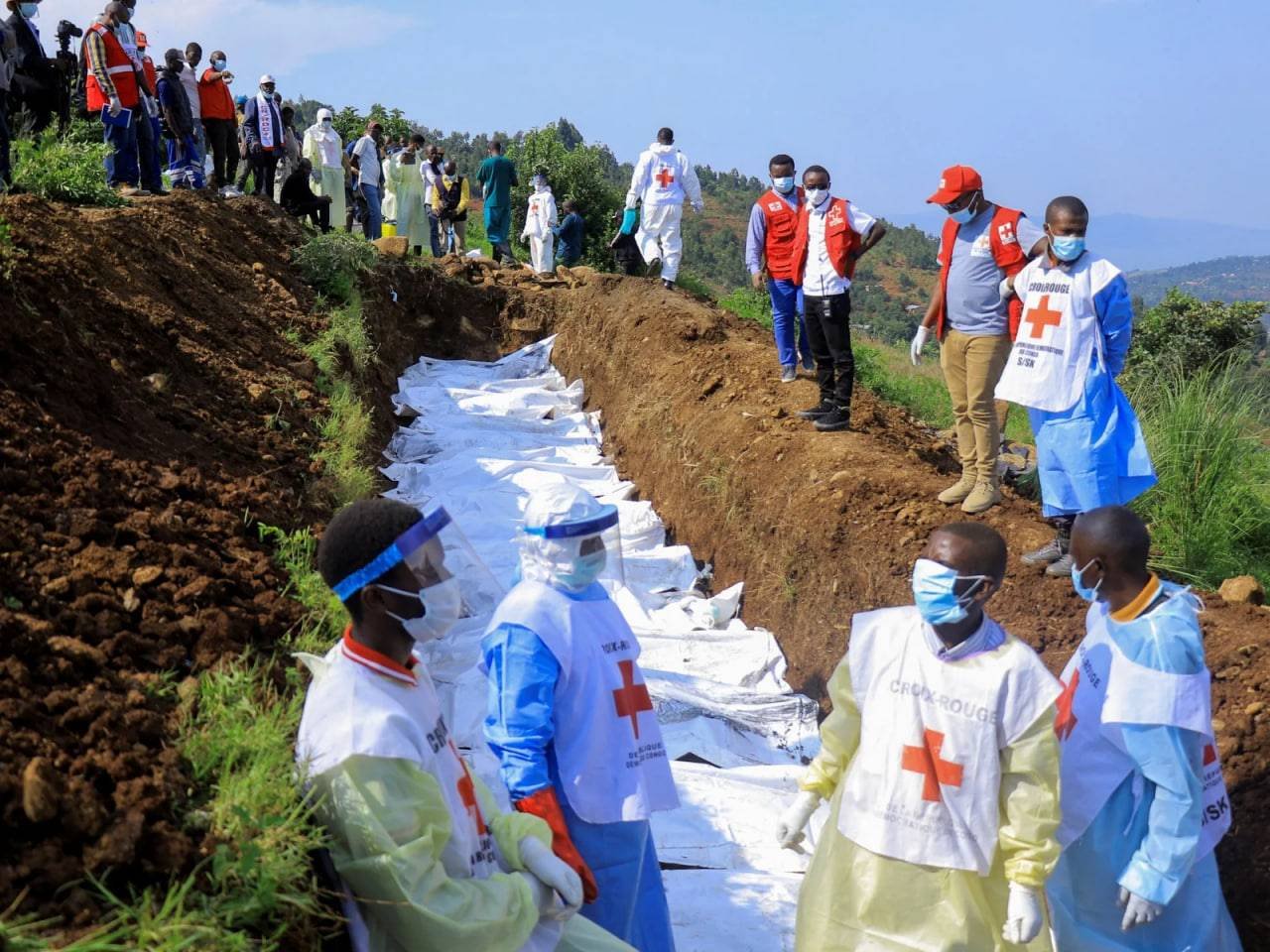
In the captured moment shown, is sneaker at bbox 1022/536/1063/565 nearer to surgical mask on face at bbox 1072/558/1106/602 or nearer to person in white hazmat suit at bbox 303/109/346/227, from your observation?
surgical mask on face at bbox 1072/558/1106/602

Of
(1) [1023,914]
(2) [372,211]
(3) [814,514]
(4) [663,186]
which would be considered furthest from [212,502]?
(2) [372,211]

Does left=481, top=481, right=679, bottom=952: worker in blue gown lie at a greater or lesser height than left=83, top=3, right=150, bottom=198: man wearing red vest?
lesser

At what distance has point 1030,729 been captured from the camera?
9.38 ft

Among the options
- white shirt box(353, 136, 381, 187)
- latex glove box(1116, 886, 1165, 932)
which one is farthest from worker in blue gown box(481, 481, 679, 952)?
white shirt box(353, 136, 381, 187)

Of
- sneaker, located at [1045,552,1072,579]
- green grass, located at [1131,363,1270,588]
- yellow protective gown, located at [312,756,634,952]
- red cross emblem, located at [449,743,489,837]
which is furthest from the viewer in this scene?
green grass, located at [1131,363,1270,588]

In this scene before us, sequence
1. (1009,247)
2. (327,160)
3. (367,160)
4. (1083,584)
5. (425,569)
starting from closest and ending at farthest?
(425,569) < (1083,584) < (1009,247) < (367,160) < (327,160)

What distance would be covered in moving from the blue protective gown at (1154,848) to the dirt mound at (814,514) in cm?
133

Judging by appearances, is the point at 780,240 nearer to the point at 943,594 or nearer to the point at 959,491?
the point at 959,491

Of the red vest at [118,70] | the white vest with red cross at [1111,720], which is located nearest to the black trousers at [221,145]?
the red vest at [118,70]

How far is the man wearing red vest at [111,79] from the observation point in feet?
31.4

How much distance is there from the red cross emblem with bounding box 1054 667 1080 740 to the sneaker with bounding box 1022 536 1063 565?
2.30 metres

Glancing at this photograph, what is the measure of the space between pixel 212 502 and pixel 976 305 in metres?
4.13

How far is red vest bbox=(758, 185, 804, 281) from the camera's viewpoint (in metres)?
8.69

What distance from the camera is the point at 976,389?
6.20 meters
